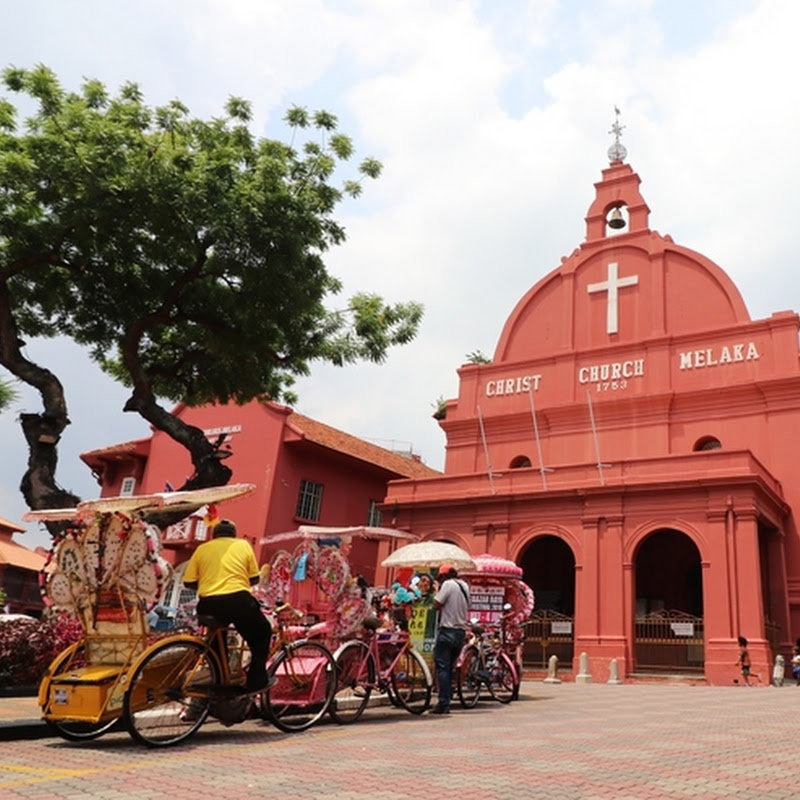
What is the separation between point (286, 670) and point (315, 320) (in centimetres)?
698

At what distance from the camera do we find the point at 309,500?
26438 mm

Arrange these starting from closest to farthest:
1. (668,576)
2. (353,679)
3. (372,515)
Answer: (353,679) → (668,576) → (372,515)

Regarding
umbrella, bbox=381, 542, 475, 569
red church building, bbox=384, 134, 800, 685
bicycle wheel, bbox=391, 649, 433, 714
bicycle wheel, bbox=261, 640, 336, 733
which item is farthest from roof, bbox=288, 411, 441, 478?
bicycle wheel, bbox=261, 640, 336, 733

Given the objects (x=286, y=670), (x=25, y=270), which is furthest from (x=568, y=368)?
(x=286, y=670)

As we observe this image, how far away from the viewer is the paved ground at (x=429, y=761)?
439 centimetres

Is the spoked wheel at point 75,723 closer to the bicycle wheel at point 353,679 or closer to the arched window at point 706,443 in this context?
the bicycle wheel at point 353,679

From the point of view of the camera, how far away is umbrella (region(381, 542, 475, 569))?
500 inches

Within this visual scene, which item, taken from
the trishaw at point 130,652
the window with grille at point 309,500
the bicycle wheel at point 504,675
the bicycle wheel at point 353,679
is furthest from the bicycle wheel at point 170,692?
the window with grille at point 309,500

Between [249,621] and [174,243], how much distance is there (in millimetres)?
6832

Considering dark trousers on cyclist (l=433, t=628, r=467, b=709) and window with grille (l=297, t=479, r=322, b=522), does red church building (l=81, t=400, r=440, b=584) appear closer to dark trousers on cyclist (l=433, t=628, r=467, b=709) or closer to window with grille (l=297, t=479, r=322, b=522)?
window with grille (l=297, t=479, r=322, b=522)

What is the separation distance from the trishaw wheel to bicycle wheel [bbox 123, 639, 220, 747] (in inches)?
14.2

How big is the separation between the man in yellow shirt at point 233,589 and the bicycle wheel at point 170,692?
0.32 metres

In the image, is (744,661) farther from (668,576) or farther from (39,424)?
(39,424)

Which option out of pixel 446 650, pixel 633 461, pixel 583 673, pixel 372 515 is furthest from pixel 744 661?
pixel 372 515
